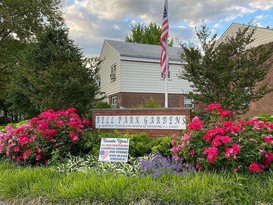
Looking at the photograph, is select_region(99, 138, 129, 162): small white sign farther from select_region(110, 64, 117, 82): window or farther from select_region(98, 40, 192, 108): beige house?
select_region(110, 64, 117, 82): window

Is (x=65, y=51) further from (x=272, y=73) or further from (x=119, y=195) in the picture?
(x=272, y=73)

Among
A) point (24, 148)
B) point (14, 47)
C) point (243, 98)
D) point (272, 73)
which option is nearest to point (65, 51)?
point (24, 148)

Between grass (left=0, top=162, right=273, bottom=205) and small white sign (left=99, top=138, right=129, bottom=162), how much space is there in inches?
46.8

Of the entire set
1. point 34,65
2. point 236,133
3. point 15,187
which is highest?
point 34,65

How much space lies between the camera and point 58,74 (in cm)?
939

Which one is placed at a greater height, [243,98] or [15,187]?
[243,98]

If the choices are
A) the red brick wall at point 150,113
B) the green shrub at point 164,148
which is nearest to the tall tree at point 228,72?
the red brick wall at point 150,113

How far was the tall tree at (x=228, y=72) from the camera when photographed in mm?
7344

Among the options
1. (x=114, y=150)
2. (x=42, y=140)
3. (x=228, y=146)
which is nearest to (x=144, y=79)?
(x=42, y=140)

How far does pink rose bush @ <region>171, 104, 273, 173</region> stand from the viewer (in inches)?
171

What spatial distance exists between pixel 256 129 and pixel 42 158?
4441mm

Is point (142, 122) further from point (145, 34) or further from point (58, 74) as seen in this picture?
point (145, 34)

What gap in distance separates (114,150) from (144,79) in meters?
15.6

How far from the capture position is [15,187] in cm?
451
